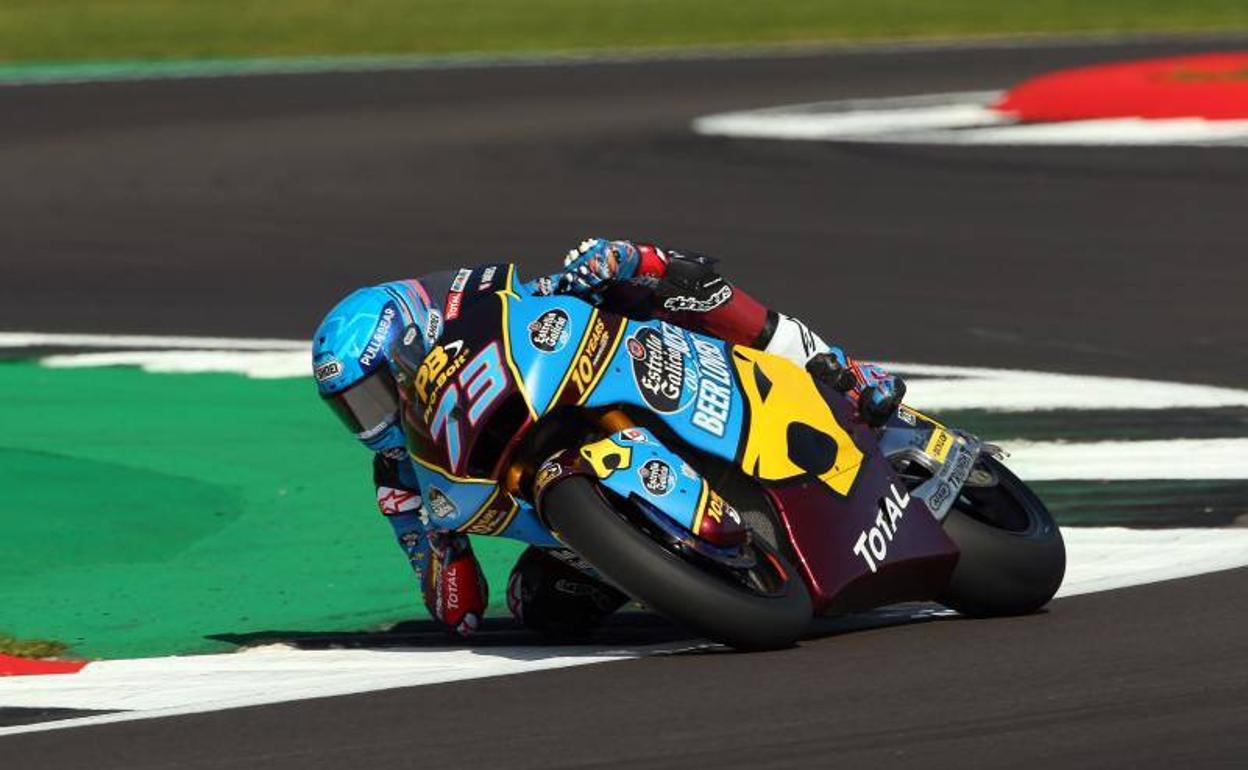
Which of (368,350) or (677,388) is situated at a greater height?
(368,350)

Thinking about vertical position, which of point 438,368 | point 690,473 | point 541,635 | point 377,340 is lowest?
point 541,635

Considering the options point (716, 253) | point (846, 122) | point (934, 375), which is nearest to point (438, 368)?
point (934, 375)

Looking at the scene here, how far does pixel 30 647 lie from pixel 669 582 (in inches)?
83.3

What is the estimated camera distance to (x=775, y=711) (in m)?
5.82

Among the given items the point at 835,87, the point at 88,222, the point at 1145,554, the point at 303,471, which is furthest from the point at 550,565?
the point at 835,87

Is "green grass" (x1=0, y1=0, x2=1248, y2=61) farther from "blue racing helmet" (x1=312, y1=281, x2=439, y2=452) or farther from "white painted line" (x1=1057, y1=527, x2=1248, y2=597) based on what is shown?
"blue racing helmet" (x1=312, y1=281, x2=439, y2=452)

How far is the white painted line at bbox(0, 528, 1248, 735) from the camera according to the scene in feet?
20.5

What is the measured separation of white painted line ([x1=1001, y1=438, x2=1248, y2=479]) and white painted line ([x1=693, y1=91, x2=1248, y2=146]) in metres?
9.32

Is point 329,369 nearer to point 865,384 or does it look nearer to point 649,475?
point 649,475

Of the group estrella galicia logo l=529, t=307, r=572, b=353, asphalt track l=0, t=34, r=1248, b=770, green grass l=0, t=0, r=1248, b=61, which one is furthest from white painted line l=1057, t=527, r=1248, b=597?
green grass l=0, t=0, r=1248, b=61

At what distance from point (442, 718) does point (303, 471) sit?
4.13 m

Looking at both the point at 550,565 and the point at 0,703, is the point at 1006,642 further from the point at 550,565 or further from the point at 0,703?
the point at 0,703

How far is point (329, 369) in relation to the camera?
6.94 m

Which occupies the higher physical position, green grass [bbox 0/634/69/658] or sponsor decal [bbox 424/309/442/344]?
sponsor decal [bbox 424/309/442/344]
